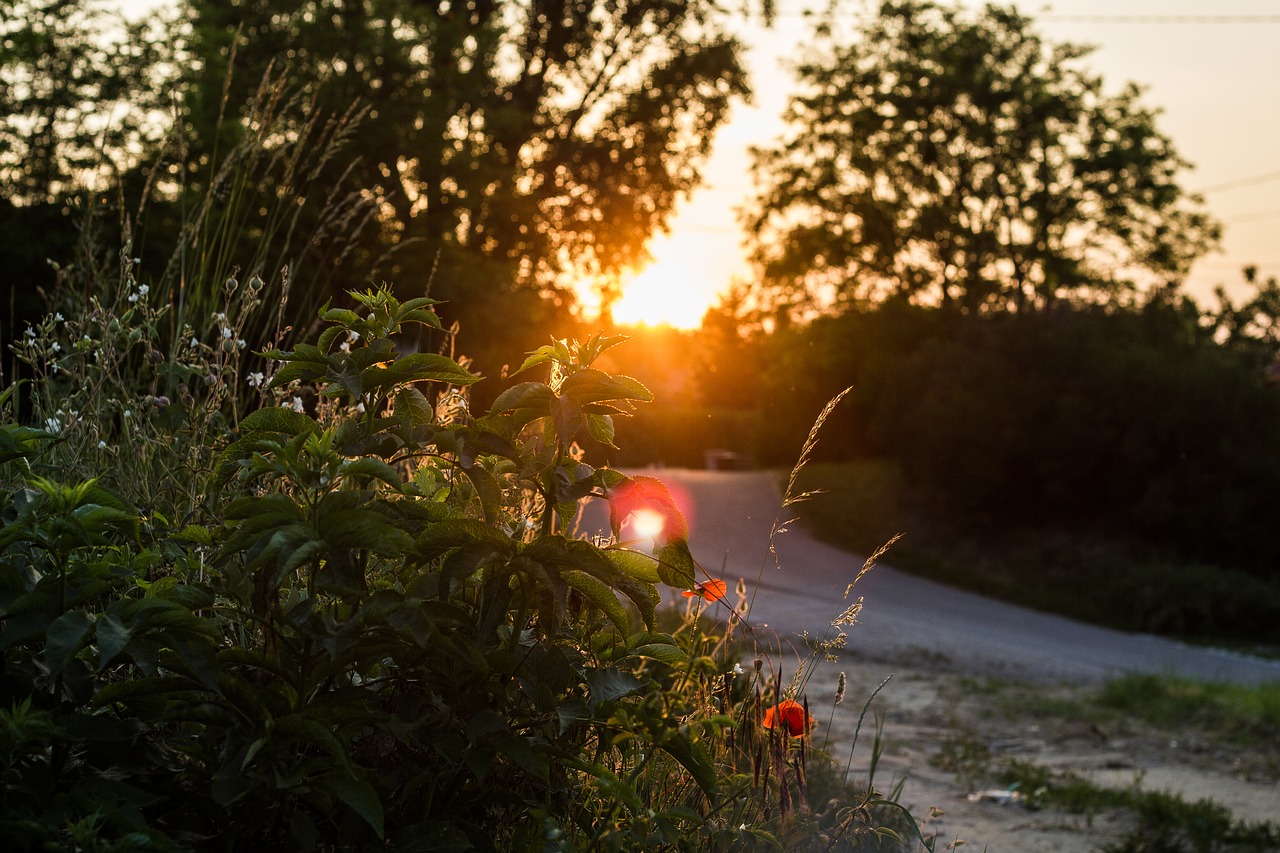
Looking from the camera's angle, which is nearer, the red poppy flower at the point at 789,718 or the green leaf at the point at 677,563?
Result: the green leaf at the point at 677,563

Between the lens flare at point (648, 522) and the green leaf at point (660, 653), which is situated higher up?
the lens flare at point (648, 522)

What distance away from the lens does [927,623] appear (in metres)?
11.8

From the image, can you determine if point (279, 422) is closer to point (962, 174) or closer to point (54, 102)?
point (54, 102)

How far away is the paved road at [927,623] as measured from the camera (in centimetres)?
942

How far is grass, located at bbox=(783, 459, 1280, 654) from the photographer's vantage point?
14.6m

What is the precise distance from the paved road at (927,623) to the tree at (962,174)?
1032 centimetres

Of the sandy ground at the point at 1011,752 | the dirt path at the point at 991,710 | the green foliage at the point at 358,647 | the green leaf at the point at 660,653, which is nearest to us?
the green foliage at the point at 358,647

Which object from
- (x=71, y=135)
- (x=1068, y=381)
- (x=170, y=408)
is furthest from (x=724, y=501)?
(x=170, y=408)

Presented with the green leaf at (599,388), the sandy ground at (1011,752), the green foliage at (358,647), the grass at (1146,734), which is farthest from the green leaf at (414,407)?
the grass at (1146,734)

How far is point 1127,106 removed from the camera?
87.8 ft

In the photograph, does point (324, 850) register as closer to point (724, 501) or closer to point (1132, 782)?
point (1132, 782)

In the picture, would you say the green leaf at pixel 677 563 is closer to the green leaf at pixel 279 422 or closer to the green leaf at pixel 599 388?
the green leaf at pixel 599 388

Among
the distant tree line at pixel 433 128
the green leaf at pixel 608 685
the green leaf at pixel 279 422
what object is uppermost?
the distant tree line at pixel 433 128

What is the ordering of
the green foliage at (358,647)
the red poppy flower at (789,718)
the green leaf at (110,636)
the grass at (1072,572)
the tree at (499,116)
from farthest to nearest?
the tree at (499,116) < the grass at (1072,572) < the red poppy flower at (789,718) < the green foliage at (358,647) < the green leaf at (110,636)
